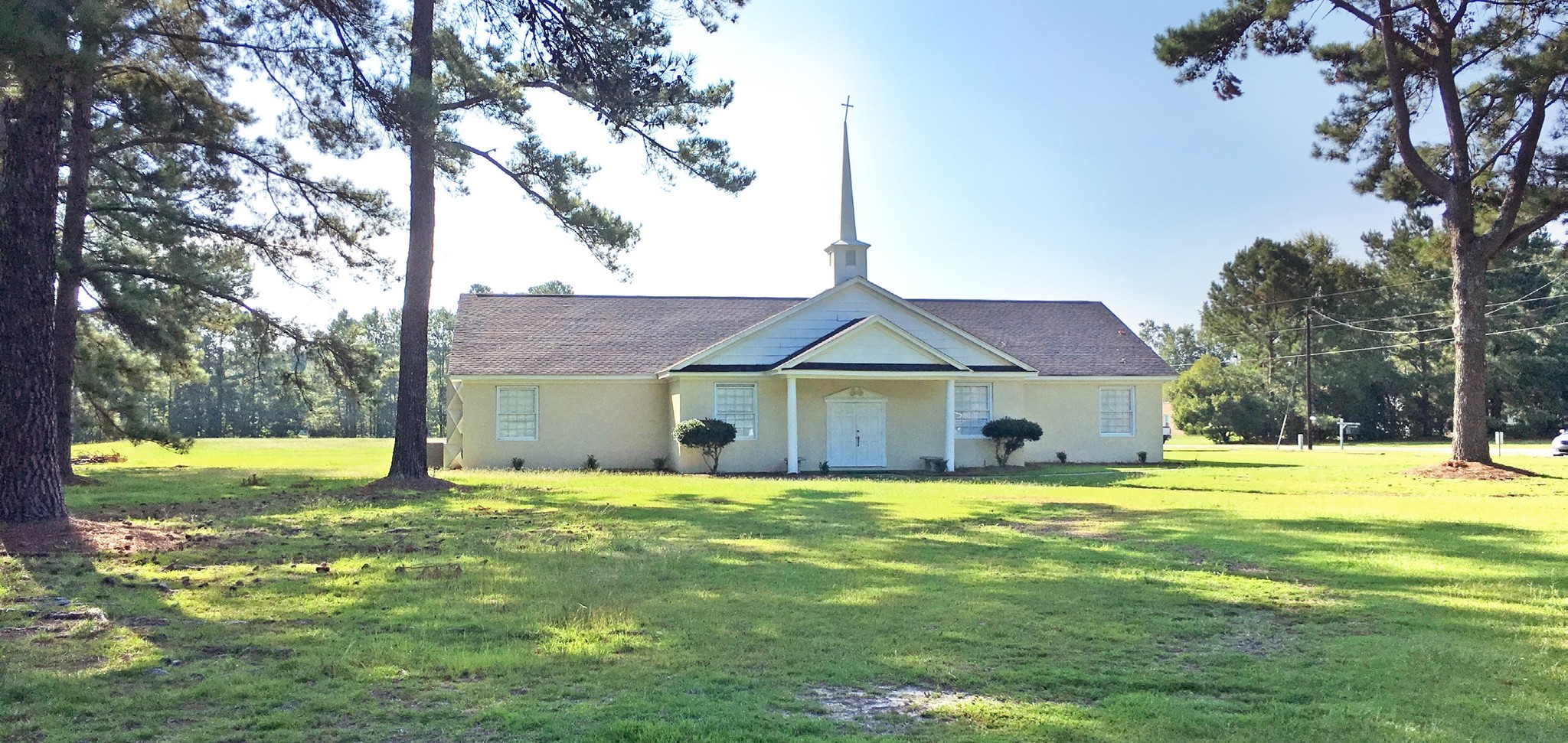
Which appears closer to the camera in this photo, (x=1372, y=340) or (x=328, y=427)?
(x=1372, y=340)

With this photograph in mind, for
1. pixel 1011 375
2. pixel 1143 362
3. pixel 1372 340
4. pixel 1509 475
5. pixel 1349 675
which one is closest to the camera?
pixel 1349 675

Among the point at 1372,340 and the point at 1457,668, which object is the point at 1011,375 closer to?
the point at 1457,668

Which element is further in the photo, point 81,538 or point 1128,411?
point 1128,411

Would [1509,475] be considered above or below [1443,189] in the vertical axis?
below

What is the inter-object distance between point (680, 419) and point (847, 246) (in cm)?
709

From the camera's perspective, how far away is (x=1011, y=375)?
2589 cm

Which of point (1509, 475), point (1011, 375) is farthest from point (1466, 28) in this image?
point (1011, 375)

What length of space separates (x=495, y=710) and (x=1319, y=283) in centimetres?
5768

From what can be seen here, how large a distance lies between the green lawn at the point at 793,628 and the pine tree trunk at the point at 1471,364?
9.38 meters

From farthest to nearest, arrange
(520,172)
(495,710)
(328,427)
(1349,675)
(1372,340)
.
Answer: (328,427) < (1372,340) < (520,172) < (1349,675) < (495,710)

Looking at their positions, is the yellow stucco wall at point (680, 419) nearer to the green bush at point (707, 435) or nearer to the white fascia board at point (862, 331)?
the green bush at point (707, 435)

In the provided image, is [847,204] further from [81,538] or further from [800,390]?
[81,538]

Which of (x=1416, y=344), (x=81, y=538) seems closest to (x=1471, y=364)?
(x=81, y=538)

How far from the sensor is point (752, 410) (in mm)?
25641
